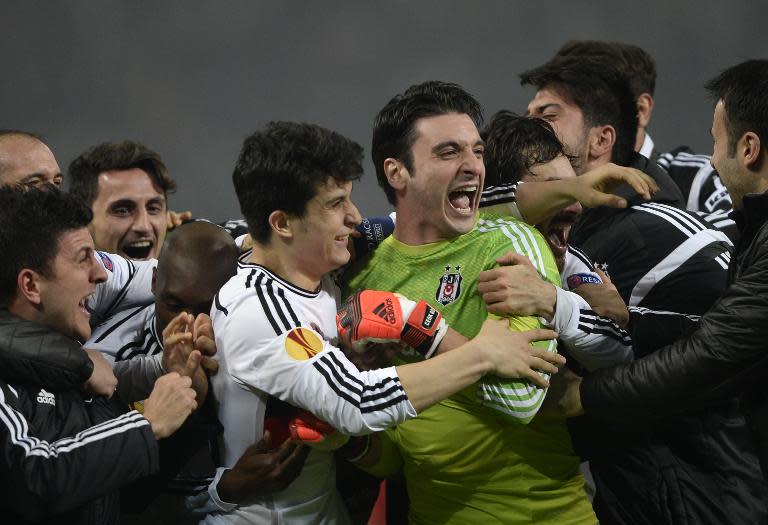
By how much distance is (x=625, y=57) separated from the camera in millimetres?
4121

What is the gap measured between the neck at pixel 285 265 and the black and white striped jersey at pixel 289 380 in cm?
2

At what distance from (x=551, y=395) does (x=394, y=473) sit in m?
0.49

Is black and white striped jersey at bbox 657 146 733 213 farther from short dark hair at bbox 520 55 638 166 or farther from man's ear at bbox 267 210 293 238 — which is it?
man's ear at bbox 267 210 293 238

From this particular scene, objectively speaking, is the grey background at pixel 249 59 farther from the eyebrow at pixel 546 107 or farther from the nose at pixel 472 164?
the nose at pixel 472 164

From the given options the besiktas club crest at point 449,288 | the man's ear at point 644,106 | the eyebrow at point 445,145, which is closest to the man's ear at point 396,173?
the eyebrow at point 445,145

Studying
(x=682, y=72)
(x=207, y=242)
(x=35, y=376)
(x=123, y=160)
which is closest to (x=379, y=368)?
(x=207, y=242)

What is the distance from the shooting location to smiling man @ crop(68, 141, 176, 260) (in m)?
3.70

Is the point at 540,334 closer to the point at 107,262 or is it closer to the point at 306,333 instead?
the point at 306,333

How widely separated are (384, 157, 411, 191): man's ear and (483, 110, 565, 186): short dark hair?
347 mm

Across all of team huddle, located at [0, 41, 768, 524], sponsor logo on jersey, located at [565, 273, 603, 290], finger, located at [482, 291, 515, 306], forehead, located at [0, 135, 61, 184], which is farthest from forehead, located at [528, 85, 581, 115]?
forehead, located at [0, 135, 61, 184]

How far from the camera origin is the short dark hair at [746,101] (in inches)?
87.4

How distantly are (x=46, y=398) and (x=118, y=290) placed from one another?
0.81 m

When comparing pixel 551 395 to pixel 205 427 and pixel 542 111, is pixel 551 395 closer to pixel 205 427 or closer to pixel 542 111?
pixel 205 427

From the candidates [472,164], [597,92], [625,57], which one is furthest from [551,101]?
[472,164]
